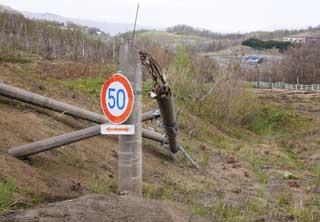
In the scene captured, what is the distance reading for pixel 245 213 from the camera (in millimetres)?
6645

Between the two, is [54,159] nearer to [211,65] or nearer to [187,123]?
[187,123]

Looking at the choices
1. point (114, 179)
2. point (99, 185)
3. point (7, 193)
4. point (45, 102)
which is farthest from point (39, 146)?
point (45, 102)

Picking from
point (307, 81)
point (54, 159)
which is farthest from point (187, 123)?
point (307, 81)

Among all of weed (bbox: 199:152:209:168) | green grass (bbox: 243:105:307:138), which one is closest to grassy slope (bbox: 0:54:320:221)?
weed (bbox: 199:152:209:168)

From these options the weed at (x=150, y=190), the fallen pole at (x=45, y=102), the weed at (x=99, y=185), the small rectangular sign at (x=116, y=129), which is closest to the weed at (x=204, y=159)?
the fallen pole at (x=45, y=102)

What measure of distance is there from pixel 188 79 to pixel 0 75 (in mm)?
18139

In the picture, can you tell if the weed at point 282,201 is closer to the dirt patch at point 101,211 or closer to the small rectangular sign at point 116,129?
the dirt patch at point 101,211

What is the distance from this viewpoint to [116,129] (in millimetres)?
4836

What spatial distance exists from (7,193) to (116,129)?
1.31 meters

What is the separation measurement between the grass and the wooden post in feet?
3.84

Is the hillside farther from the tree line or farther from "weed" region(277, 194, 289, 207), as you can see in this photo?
the tree line

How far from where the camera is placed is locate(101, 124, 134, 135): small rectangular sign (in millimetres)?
4785

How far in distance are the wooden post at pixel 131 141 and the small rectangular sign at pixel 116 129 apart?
108 mm

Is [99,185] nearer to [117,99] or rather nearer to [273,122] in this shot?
[117,99]
